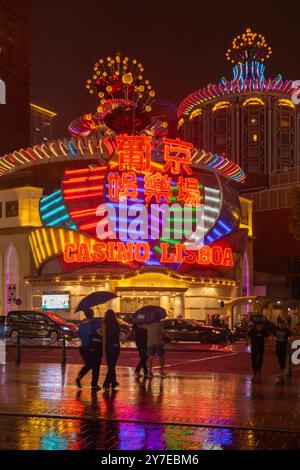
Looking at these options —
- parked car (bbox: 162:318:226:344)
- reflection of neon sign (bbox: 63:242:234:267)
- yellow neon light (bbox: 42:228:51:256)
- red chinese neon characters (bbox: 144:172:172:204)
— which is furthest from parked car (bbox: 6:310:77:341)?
red chinese neon characters (bbox: 144:172:172:204)

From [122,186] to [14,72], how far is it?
8413cm

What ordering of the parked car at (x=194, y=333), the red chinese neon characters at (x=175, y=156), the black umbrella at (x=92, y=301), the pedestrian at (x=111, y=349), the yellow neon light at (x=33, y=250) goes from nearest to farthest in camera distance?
1. the pedestrian at (x=111, y=349)
2. the black umbrella at (x=92, y=301)
3. the parked car at (x=194, y=333)
4. the red chinese neon characters at (x=175, y=156)
5. the yellow neon light at (x=33, y=250)

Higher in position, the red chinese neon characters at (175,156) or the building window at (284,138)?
the building window at (284,138)

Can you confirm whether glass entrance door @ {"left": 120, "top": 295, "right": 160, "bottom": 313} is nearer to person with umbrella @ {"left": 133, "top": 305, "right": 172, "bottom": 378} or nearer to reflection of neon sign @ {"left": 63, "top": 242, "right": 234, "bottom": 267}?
reflection of neon sign @ {"left": 63, "top": 242, "right": 234, "bottom": 267}

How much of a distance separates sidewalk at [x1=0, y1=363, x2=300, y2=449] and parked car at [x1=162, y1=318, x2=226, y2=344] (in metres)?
20.8

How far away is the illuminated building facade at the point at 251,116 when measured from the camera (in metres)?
134

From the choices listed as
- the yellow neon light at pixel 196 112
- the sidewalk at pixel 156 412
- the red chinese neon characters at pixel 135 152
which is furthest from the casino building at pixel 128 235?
the yellow neon light at pixel 196 112

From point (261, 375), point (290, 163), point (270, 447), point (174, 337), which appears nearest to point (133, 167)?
point (174, 337)

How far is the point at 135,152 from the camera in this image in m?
55.0

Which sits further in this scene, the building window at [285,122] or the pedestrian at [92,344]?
the building window at [285,122]

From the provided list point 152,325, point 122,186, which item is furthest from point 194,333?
point 152,325

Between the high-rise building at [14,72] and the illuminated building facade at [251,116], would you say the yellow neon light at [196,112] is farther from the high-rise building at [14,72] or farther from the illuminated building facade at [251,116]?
the high-rise building at [14,72]

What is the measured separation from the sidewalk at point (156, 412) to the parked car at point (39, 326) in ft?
66.9

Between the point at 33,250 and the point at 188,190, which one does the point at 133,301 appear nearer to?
the point at 33,250
